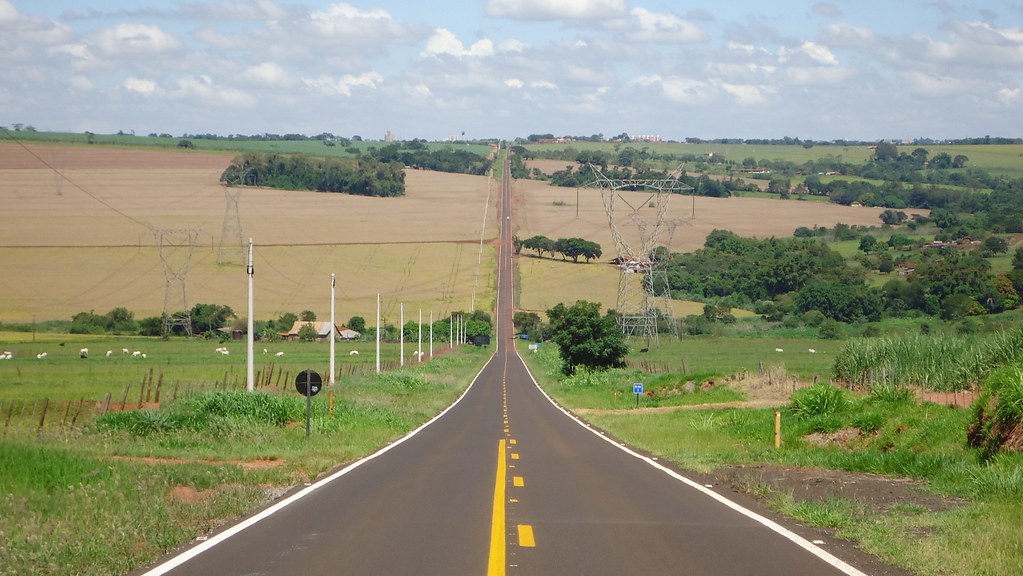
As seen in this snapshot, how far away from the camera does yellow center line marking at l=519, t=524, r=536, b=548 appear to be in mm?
11930

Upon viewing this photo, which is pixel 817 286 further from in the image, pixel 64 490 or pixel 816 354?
pixel 64 490

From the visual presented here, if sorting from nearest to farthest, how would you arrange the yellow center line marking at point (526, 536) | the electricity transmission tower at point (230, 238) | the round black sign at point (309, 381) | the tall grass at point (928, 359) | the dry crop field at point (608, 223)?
the yellow center line marking at point (526, 536) < the round black sign at point (309, 381) < the tall grass at point (928, 359) < the electricity transmission tower at point (230, 238) < the dry crop field at point (608, 223)

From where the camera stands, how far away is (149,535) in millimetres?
11922

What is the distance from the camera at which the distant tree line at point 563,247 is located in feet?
478

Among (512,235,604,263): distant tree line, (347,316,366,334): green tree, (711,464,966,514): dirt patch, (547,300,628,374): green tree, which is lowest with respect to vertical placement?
(347,316,366,334): green tree

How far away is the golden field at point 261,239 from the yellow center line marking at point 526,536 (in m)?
72.3

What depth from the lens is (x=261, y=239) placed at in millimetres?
118312

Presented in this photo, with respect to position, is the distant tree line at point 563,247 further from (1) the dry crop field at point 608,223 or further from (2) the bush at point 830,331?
(2) the bush at point 830,331

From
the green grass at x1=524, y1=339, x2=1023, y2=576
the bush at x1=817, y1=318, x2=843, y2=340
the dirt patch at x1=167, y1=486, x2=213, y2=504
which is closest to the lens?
the green grass at x1=524, y1=339, x2=1023, y2=576

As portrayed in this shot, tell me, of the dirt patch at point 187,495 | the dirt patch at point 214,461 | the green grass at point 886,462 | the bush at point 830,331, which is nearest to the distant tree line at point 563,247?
the bush at point 830,331

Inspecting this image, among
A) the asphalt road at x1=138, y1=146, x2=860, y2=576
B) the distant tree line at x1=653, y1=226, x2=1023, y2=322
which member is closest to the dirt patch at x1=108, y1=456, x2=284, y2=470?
the asphalt road at x1=138, y1=146, x2=860, y2=576

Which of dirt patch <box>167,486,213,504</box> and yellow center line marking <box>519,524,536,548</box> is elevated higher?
yellow center line marking <box>519,524,536,548</box>

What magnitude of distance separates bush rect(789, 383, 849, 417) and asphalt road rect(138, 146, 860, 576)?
25.7 ft

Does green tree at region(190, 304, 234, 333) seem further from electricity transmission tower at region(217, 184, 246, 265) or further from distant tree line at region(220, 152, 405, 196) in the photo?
distant tree line at region(220, 152, 405, 196)
